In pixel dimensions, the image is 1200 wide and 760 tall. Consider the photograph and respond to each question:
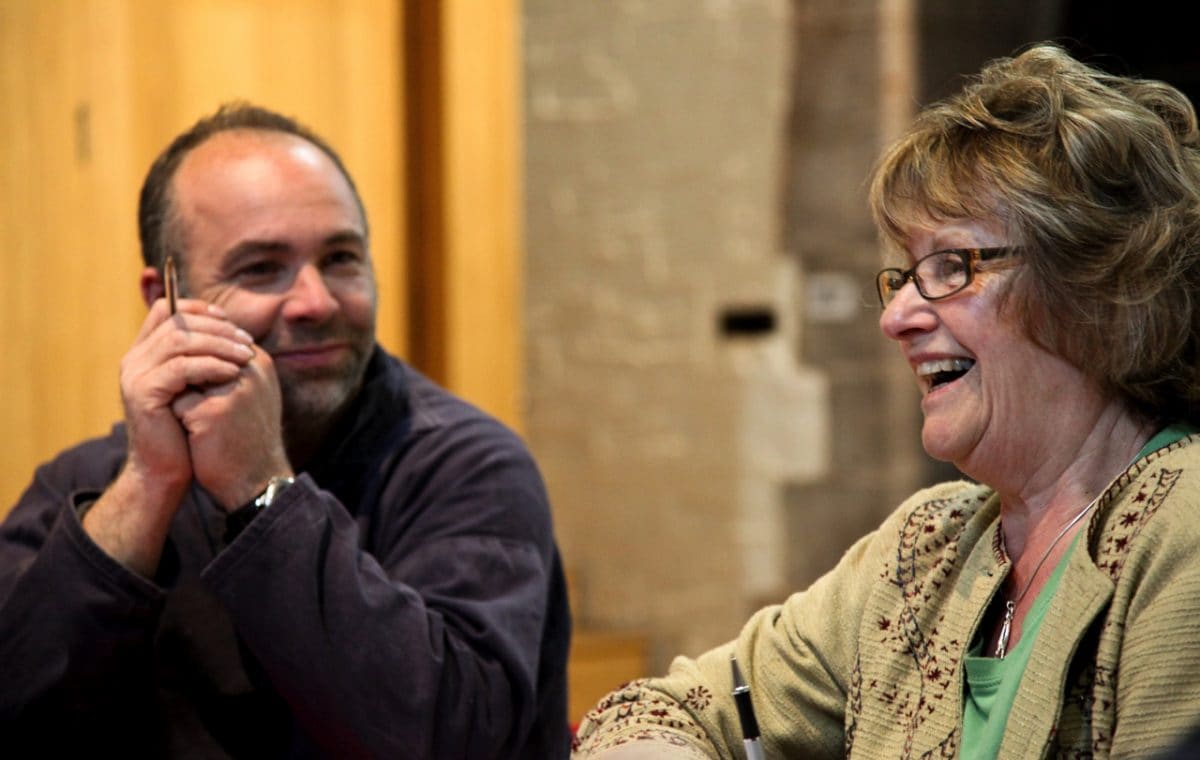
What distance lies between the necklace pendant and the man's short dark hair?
3.16 feet

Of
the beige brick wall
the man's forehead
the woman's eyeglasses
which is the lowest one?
the beige brick wall

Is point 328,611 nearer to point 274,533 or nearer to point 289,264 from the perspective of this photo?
point 274,533

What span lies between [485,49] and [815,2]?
Result: 6.57 ft

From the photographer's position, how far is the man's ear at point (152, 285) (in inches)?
80.7

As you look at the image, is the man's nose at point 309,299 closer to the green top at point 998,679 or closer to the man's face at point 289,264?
the man's face at point 289,264

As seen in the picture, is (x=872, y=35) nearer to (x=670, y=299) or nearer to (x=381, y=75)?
(x=670, y=299)

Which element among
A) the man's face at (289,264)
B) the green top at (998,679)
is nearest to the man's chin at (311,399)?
the man's face at (289,264)

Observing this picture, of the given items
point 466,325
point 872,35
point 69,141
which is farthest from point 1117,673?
point 872,35

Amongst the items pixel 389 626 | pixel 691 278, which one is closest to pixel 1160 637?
pixel 389 626

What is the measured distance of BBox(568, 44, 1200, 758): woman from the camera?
135cm

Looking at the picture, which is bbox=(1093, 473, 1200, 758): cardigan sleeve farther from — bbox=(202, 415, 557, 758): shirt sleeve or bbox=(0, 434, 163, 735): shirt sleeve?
bbox=(0, 434, 163, 735): shirt sleeve

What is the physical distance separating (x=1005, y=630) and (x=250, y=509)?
0.80 m

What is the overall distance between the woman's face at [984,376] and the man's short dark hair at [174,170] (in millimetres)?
816

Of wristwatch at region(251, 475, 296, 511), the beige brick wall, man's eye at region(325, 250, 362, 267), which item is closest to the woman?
Result: wristwatch at region(251, 475, 296, 511)
